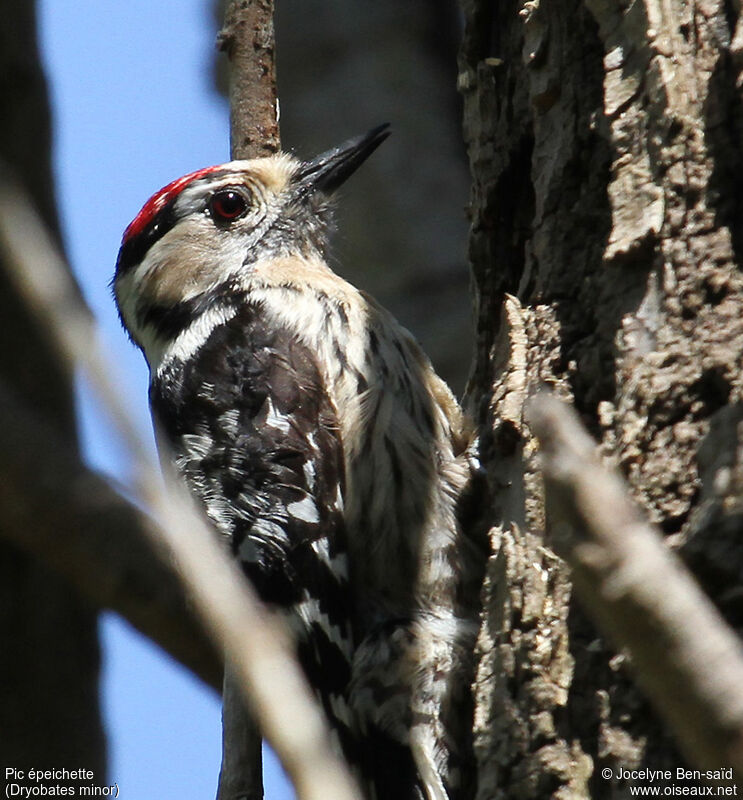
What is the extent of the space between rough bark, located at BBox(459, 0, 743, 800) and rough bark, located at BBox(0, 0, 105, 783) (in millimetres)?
1837

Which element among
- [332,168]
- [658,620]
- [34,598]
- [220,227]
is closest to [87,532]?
[34,598]

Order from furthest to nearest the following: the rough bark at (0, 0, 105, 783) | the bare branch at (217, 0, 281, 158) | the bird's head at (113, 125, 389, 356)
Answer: the bird's head at (113, 125, 389, 356)
the rough bark at (0, 0, 105, 783)
the bare branch at (217, 0, 281, 158)

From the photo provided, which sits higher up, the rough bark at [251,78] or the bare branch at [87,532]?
the rough bark at [251,78]

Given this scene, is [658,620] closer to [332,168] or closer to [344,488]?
[344,488]

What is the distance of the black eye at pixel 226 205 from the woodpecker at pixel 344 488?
249 mm

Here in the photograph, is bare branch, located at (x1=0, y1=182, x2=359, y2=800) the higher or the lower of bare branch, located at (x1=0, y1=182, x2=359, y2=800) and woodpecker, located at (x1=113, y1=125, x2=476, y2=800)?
the lower

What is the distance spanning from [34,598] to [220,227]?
56.0 inches

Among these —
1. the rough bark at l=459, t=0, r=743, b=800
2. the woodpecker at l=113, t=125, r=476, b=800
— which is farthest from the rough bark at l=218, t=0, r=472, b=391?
the rough bark at l=459, t=0, r=743, b=800

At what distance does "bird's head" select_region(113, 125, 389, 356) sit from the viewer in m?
4.28

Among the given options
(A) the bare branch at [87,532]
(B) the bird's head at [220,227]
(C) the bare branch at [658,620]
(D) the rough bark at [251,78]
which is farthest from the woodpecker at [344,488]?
(C) the bare branch at [658,620]

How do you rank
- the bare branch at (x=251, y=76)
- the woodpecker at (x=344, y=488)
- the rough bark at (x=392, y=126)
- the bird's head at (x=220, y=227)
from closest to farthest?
the woodpecker at (x=344, y=488)
the bare branch at (x=251, y=76)
the bird's head at (x=220, y=227)
the rough bark at (x=392, y=126)

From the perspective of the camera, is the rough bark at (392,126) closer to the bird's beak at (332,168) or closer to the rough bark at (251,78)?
the bird's beak at (332,168)

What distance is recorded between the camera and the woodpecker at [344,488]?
113 inches

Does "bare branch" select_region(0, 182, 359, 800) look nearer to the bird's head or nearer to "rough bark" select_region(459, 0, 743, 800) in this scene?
"rough bark" select_region(459, 0, 743, 800)
